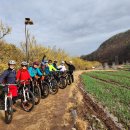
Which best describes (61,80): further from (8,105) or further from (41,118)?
(8,105)

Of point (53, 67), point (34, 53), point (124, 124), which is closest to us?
point (124, 124)

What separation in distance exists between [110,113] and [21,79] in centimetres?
413

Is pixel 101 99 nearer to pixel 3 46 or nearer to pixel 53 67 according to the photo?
pixel 53 67

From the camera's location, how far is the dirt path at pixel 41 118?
1074 centimetres

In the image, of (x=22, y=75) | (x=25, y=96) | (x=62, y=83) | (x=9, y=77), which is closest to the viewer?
(x=9, y=77)

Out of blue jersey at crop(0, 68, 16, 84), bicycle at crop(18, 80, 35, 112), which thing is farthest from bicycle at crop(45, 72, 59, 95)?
blue jersey at crop(0, 68, 16, 84)

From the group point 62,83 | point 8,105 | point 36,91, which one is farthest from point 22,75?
point 62,83

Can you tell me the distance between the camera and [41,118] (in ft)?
39.4

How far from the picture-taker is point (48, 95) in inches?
687

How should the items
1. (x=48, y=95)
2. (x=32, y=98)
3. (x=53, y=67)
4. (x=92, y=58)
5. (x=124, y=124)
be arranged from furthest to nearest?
1. (x=92, y=58)
2. (x=53, y=67)
3. (x=48, y=95)
4. (x=32, y=98)
5. (x=124, y=124)

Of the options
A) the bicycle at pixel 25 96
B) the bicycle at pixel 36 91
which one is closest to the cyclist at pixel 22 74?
the bicycle at pixel 25 96

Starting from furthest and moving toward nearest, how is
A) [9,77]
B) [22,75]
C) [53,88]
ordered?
[53,88] < [22,75] < [9,77]

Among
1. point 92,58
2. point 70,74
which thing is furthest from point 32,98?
point 92,58

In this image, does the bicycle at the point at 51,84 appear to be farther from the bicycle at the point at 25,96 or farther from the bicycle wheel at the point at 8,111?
the bicycle wheel at the point at 8,111
